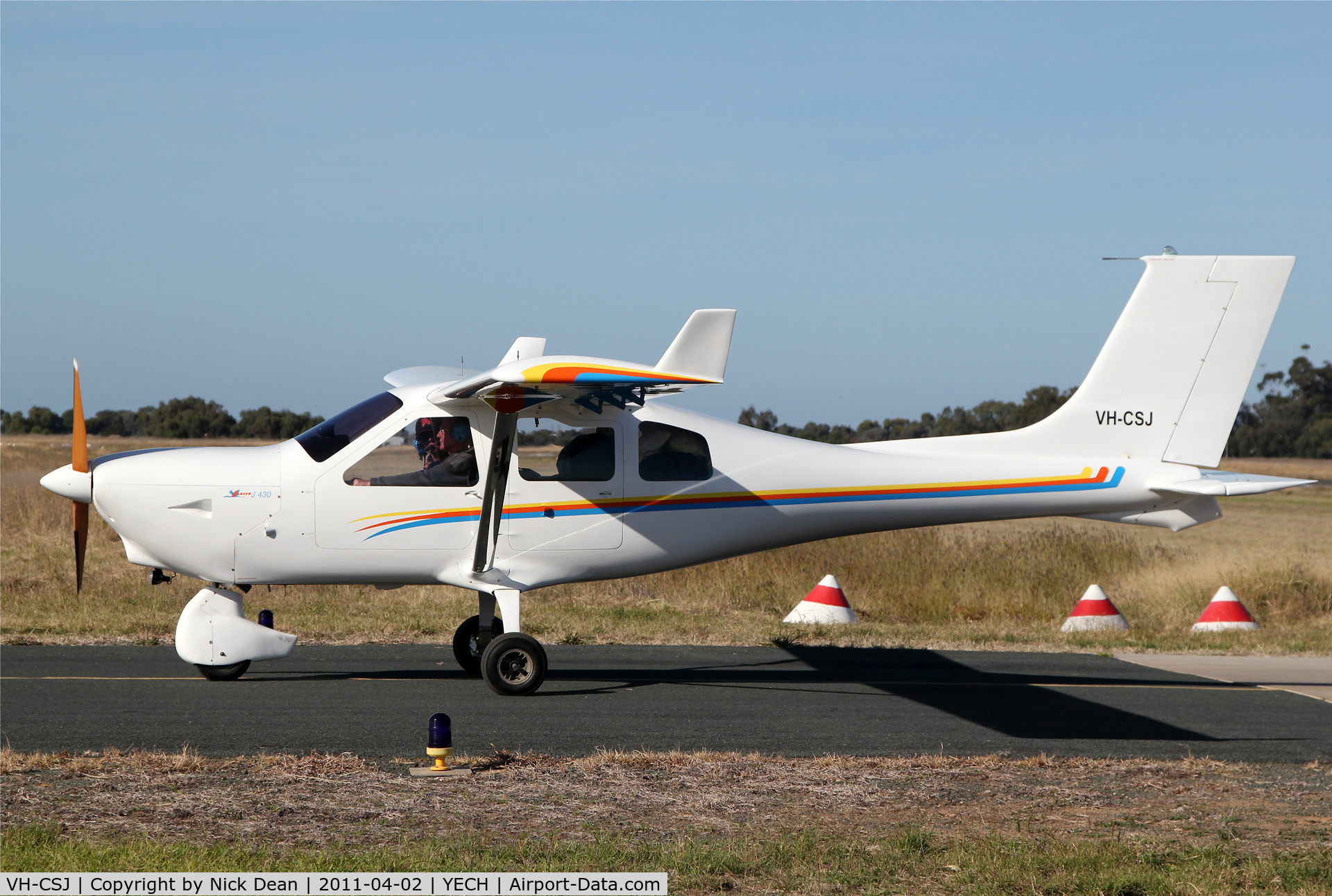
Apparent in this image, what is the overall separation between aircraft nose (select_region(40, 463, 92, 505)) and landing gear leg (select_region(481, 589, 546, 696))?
3.50m

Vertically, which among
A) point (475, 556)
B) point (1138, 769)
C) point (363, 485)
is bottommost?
point (1138, 769)

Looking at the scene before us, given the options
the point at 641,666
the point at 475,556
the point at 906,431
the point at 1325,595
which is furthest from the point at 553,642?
the point at 906,431

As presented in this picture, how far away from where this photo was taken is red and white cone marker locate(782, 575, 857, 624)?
15.1 metres

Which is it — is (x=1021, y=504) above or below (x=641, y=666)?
above

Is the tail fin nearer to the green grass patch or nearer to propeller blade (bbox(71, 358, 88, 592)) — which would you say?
the green grass patch

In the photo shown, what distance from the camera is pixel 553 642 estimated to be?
12953 mm

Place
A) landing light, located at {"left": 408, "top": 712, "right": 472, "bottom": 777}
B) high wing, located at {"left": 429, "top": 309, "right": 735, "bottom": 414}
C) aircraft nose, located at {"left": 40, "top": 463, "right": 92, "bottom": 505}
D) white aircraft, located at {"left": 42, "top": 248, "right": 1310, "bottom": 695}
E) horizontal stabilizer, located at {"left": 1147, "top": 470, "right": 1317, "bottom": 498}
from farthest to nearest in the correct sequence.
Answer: horizontal stabilizer, located at {"left": 1147, "top": 470, "right": 1317, "bottom": 498}
white aircraft, located at {"left": 42, "top": 248, "right": 1310, "bottom": 695}
aircraft nose, located at {"left": 40, "top": 463, "right": 92, "bottom": 505}
high wing, located at {"left": 429, "top": 309, "right": 735, "bottom": 414}
landing light, located at {"left": 408, "top": 712, "right": 472, "bottom": 777}

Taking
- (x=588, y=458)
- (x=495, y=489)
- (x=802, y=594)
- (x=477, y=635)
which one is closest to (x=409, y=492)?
(x=495, y=489)

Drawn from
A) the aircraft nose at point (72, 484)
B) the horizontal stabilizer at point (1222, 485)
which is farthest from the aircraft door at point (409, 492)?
the horizontal stabilizer at point (1222, 485)

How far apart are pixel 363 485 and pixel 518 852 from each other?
5209 millimetres

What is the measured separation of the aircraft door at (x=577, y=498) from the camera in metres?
10.1

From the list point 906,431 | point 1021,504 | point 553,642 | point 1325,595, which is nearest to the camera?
point 1021,504

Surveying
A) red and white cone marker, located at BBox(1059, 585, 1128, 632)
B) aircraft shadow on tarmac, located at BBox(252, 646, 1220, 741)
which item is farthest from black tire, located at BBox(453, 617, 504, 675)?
red and white cone marker, located at BBox(1059, 585, 1128, 632)

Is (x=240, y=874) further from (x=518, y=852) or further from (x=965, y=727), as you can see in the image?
(x=965, y=727)
